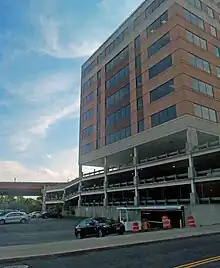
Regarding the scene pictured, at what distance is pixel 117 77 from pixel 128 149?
Answer: 1356 cm

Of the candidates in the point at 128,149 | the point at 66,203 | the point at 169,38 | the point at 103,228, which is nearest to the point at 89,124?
the point at 128,149

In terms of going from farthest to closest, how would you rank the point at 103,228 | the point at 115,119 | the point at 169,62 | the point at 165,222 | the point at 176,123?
the point at 115,119 → the point at 169,62 → the point at 176,123 → the point at 165,222 → the point at 103,228

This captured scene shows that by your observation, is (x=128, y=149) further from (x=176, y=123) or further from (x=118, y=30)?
(x=118, y=30)

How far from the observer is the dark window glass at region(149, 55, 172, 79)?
40.0 metres

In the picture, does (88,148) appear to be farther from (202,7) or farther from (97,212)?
(202,7)

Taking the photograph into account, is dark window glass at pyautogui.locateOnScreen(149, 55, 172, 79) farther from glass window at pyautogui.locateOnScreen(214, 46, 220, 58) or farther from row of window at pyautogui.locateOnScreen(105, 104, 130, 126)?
glass window at pyautogui.locateOnScreen(214, 46, 220, 58)

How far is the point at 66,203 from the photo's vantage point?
68375mm

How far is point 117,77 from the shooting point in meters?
52.2

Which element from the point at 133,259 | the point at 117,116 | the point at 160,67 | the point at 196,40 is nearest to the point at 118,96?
the point at 117,116

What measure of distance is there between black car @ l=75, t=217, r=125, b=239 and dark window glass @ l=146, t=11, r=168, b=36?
101 feet

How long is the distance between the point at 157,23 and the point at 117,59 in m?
11.5

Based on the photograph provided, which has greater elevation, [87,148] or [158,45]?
[158,45]

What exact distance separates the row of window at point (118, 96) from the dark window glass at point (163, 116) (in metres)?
8.88

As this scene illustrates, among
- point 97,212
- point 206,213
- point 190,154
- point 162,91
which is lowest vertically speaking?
point 206,213
